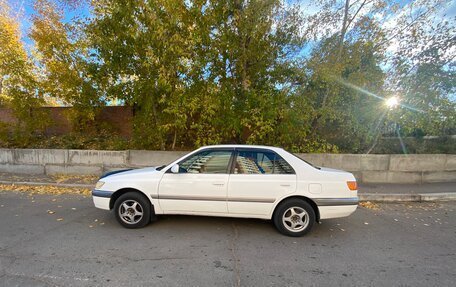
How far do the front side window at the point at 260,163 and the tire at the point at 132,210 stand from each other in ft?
5.60

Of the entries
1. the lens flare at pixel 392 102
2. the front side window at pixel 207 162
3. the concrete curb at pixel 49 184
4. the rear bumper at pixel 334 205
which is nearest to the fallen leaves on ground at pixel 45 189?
the concrete curb at pixel 49 184

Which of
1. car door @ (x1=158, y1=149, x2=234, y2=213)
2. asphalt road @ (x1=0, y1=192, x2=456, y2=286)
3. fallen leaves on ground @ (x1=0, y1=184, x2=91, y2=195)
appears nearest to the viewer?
asphalt road @ (x1=0, y1=192, x2=456, y2=286)

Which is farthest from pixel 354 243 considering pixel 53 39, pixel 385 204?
pixel 53 39

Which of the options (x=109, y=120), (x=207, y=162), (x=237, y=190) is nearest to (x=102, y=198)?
(x=207, y=162)

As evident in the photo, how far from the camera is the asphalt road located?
258cm

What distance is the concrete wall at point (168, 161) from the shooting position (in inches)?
291

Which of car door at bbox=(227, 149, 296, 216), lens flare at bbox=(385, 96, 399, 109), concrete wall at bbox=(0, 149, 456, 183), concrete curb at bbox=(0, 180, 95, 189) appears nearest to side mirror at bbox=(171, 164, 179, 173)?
car door at bbox=(227, 149, 296, 216)

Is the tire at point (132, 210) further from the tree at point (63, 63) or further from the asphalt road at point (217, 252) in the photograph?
the tree at point (63, 63)

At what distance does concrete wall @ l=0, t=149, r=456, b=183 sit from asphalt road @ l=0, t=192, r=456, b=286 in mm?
2884

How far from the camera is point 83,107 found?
8391 millimetres

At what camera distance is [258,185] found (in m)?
3.64

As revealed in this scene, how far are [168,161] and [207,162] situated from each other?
13.9 feet

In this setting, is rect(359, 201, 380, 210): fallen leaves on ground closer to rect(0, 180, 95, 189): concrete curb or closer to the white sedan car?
the white sedan car

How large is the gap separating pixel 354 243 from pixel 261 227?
148 cm
